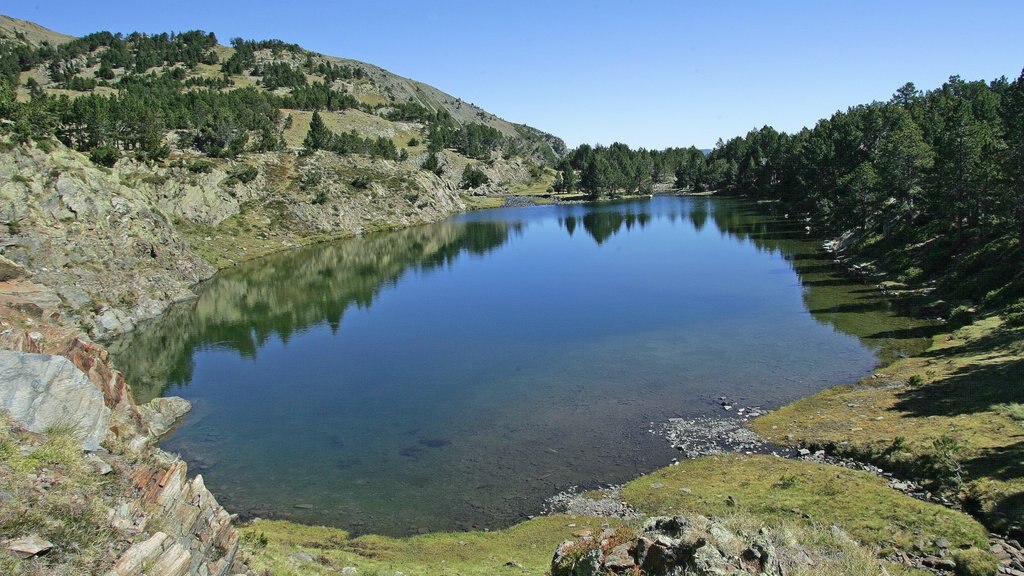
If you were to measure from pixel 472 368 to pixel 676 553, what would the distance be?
39.7m

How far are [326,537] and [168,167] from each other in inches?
5037

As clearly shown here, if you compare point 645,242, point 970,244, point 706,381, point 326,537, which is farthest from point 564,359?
point 645,242

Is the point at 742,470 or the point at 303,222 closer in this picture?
the point at 742,470

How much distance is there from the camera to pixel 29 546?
13.5 m

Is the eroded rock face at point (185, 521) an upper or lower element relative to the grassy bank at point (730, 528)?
upper

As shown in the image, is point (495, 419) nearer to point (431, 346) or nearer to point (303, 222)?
point (431, 346)

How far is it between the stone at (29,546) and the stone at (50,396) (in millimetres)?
4710

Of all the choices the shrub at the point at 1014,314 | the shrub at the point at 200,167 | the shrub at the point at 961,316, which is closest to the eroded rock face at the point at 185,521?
the shrub at the point at 1014,314

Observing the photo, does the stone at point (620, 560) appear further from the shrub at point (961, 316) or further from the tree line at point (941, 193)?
the tree line at point (941, 193)

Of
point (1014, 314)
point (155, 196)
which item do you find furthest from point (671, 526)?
point (155, 196)

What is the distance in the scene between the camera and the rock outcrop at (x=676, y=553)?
53.8ft

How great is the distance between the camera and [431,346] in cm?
6450

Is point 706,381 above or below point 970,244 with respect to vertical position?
below

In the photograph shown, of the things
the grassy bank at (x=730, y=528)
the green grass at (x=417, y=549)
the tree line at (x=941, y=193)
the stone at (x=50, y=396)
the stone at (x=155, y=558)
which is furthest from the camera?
the tree line at (x=941, y=193)
